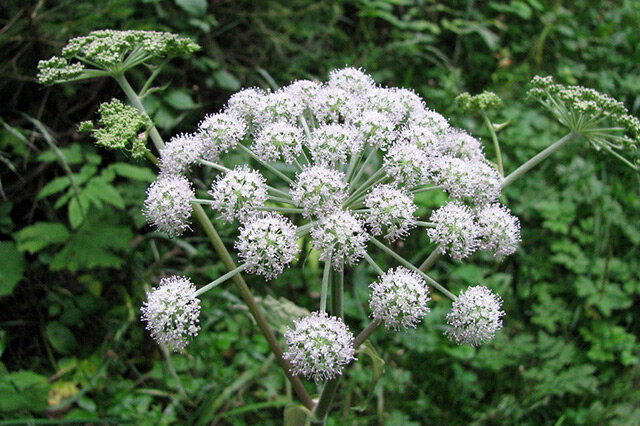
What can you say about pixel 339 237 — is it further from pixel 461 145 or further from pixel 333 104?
pixel 461 145

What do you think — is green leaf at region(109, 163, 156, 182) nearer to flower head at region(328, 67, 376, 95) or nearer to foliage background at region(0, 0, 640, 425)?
foliage background at region(0, 0, 640, 425)

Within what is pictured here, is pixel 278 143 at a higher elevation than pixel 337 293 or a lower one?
higher

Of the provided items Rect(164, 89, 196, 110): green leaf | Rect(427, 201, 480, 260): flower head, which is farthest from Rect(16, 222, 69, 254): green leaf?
Rect(427, 201, 480, 260): flower head

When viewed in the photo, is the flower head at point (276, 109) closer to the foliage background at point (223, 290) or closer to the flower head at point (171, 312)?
the flower head at point (171, 312)

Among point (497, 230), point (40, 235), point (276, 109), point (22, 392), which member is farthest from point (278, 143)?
point (40, 235)

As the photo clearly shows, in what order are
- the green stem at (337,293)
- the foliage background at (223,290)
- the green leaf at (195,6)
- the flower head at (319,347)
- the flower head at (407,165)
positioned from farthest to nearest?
the green leaf at (195,6) → the foliage background at (223,290) → the green stem at (337,293) → the flower head at (407,165) → the flower head at (319,347)

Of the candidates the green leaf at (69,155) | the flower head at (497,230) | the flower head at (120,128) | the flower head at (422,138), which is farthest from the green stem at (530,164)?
the green leaf at (69,155)
